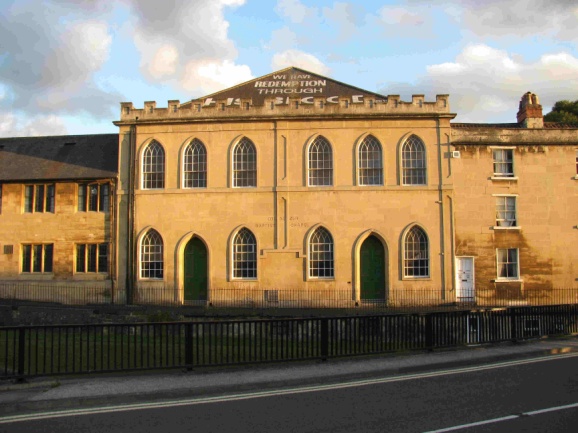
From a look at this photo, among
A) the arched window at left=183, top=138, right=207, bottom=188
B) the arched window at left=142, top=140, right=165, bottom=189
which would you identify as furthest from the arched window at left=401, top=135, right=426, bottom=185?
the arched window at left=142, top=140, right=165, bottom=189

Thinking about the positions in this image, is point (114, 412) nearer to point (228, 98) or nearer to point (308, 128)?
point (308, 128)

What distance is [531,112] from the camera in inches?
1208

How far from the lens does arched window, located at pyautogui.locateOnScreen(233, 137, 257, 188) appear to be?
29.1 metres

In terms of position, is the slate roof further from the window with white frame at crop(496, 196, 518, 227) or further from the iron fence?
the window with white frame at crop(496, 196, 518, 227)

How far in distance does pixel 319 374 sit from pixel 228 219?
1792cm

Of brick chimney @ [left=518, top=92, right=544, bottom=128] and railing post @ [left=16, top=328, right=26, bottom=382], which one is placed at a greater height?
brick chimney @ [left=518, top=92, right=544, bottom=128]

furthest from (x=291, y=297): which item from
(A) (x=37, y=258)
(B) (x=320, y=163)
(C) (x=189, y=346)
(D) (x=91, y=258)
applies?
(C) (x=189, y=346)

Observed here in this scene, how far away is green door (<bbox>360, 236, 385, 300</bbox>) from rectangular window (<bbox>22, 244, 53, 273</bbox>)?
15.9 meters

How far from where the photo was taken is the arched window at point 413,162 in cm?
2866

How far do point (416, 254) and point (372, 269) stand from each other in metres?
2.23

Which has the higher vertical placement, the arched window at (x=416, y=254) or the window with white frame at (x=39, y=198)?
the window with white frame at (x=39, y=198)

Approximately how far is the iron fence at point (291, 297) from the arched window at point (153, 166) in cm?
523

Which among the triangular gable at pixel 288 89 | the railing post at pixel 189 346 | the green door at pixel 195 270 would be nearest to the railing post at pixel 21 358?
the railing post at pixel 189 346

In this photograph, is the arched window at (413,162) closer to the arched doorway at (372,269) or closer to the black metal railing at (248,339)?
the arched doorway at (372,269)
